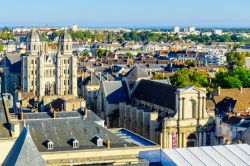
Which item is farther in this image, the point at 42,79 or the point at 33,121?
the point at 42,79

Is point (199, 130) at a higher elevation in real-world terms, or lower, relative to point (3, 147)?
lower

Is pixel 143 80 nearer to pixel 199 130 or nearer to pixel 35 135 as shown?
pixel 199 130

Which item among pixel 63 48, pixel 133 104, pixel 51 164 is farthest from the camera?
pixel 63 48

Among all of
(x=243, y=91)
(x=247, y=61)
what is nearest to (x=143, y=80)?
(x=243, y=91)

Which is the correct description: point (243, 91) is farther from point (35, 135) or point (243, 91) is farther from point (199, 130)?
point (35, 135)

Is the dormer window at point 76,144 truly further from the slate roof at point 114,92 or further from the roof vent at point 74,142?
the slate roof at point 114,92

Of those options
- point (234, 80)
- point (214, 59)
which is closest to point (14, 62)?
point (234, 80)

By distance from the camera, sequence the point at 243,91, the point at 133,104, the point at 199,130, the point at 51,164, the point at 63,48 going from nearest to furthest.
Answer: the point at 51,164 → the point at 199,130 → the point at 133,104 → the point at 243,91 → the point at 63,48
